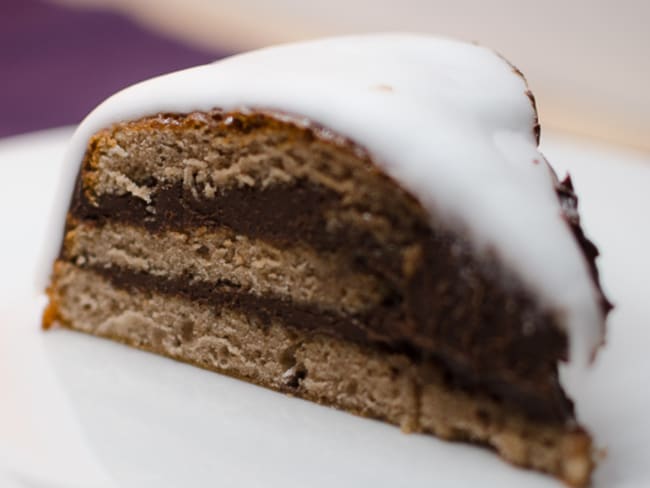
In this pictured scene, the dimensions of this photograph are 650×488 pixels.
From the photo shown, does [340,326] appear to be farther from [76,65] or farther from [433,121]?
[76,65]

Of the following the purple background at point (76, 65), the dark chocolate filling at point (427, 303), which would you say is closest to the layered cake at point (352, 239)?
the dark chocolate filling at point (427, 303)

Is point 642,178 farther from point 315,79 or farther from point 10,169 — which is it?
point 10,169

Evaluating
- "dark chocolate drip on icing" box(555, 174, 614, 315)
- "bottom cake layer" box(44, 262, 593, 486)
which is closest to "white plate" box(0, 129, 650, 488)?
"bottom cake layer" box(44, 262, 593, 486)

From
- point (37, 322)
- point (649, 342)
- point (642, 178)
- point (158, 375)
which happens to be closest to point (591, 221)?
point (642, 178)

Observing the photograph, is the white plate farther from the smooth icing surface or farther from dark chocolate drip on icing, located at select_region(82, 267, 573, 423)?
the smooth icing surface

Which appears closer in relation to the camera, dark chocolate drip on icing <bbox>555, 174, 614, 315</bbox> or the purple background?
dark chocolate drip on icing <bbox>555, 174, 614, 315</bbox>

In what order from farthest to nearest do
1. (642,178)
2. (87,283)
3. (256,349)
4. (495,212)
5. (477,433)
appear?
(642,178) → (87,283) → (256,349) → (477,433) → (495,212)
